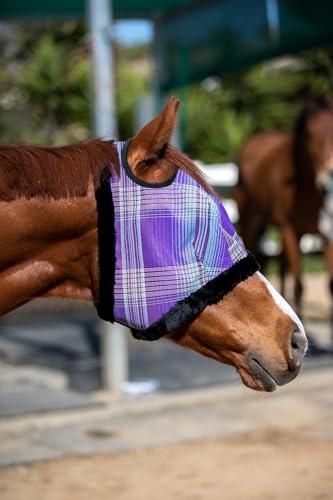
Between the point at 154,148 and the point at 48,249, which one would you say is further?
the point at 48,249

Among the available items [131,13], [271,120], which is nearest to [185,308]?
[131,13]

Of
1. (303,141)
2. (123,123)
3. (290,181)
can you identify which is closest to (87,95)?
(123,123)

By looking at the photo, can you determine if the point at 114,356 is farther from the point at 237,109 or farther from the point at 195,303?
the point at 237,109

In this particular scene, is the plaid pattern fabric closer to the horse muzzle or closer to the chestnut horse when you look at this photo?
the chestnut horse

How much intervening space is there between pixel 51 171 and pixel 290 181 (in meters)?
6.84

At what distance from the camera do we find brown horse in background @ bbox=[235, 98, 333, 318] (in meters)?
8.33

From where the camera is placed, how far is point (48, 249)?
266 cm

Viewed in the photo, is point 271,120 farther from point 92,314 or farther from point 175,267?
point 175,267

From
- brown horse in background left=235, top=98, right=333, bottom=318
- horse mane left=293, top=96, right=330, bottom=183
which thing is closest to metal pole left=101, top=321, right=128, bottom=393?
brown horse in background left=235, top=98, right=333, bottom=318

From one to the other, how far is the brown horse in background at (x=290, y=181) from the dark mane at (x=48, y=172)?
223 inches

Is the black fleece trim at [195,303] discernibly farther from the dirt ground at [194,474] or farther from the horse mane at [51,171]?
the dirt ground at [194,474]

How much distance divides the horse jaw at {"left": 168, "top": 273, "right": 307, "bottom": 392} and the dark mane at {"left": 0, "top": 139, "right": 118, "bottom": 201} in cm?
48

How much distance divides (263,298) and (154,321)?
12.0 inches

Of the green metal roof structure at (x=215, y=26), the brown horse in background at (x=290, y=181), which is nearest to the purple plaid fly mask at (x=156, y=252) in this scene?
the brown horse in background at (x=290, y=181)
